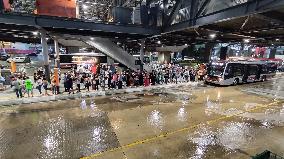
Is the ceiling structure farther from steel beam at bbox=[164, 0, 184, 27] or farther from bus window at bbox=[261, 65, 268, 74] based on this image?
bus window at bbox=[261, 65, 268, 74]

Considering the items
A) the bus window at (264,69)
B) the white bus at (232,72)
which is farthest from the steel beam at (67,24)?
the bus window at (264,69)

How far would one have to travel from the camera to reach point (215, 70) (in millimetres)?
21672

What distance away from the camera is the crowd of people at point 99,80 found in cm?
1569

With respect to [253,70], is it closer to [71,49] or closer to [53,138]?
[53,138]

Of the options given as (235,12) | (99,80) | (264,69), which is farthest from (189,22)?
(264,69)

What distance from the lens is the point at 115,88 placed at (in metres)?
18.6

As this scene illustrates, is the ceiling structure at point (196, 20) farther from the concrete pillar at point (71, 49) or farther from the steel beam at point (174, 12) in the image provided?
the concrete pillar at point (71, 49)

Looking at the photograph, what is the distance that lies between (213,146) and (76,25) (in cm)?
1608

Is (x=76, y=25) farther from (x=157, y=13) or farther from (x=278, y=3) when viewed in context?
(x=278, y=3)

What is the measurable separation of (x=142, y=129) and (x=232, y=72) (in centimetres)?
1609

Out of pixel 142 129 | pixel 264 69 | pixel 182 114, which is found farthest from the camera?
pixel 264 69

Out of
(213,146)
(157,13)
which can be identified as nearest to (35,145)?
(213,146)

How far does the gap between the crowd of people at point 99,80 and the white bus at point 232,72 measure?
2.73 meters

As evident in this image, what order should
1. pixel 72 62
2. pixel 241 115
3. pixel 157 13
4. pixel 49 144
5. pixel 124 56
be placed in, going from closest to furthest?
1. pixel 49 144
2. pixel 241 115
3. pixel 157 13
4. pixel 124 56
5. pixel 72 62
